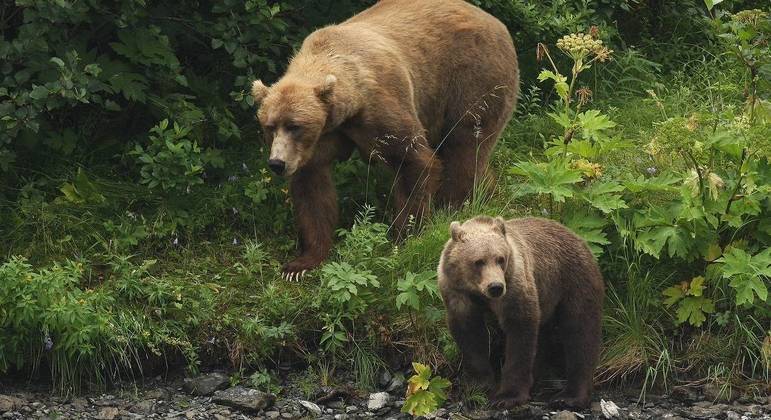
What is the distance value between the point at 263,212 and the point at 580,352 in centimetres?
231

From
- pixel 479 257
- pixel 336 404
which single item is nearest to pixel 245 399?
pixel 336 404

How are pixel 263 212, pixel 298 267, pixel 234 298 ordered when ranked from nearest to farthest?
pixel 234 298 → pixel 298 267 → pixel 263 212

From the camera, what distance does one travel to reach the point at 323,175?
742 centimetres

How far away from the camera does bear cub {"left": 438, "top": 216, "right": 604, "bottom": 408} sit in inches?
234

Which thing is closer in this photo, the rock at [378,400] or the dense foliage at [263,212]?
the rock at [378,400]

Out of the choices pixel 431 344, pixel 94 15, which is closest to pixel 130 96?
pixel 94 15

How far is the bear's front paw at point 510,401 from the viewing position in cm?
611

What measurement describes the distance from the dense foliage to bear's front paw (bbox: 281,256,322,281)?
0.27ft

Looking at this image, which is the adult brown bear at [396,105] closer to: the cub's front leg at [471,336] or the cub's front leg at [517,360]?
the cub's front leg at [471,336]

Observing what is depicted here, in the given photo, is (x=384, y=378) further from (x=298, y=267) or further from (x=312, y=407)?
(x=298, y=267)

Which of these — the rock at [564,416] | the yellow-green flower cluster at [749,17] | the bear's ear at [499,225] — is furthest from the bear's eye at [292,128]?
the yellow-green flower cluster at [749,17]

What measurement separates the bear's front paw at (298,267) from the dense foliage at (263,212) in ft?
0.27

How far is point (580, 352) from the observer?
6.26m

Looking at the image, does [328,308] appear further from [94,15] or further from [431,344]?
[94,15]
